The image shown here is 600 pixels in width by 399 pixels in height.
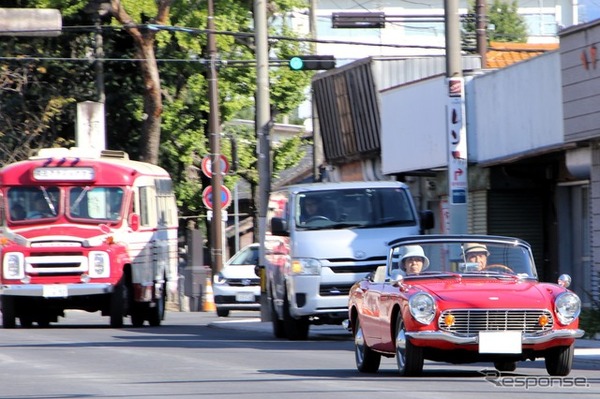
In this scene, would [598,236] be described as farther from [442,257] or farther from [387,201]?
[442,257]

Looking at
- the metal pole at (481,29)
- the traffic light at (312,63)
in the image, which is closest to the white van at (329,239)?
the traffic light at (312,63)

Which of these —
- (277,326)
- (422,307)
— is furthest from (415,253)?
(277,326)

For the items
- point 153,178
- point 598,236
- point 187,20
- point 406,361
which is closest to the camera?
point 406,361

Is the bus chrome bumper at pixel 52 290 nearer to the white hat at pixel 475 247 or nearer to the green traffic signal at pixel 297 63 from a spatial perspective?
the green traffic signal at pixel 297 63

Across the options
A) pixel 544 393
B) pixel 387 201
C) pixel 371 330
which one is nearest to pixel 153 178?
pixel 387 201

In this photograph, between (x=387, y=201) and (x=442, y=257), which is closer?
(x=442, y=257)

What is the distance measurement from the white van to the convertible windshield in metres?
6.65

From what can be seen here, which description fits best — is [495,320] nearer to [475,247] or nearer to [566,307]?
[566,307]

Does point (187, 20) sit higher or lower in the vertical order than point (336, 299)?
higher

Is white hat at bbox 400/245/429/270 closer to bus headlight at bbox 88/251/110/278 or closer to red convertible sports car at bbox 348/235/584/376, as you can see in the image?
red convertible sports car at bbox 348/235/584/376

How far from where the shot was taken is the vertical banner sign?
22.8m

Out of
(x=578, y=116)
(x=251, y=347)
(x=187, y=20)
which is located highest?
(x=187, y=20)

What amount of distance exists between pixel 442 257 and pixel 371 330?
3.31 ft

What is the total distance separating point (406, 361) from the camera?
14.9 metres
